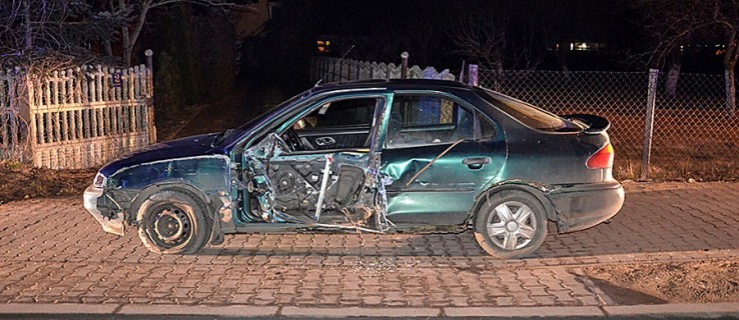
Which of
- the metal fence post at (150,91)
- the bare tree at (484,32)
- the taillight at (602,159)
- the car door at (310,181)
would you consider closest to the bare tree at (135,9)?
the metal fence post at (150,91)

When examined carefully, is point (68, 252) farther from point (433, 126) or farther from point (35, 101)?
point (35, 101)

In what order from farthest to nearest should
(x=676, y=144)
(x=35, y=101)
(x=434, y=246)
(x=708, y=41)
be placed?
(x=708, y=41) → (x=676, y=144) → (x=35, y=101) → (x=434, y=246)

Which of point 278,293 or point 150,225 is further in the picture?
point 150,225

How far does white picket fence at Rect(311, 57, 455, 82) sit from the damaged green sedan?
427cm

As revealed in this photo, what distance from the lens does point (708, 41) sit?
2419 cm

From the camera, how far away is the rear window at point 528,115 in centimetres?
720

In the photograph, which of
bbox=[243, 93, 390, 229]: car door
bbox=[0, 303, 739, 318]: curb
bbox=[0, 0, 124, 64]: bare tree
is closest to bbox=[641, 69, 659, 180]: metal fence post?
bbox=[243, 93, 390, 229]: car door

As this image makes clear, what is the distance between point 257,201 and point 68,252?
1812mm

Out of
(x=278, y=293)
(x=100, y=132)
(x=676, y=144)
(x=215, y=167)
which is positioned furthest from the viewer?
(x=676, y=144)

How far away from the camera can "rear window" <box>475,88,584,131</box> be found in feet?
23.6

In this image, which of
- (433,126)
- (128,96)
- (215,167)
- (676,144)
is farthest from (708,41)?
(215,167)

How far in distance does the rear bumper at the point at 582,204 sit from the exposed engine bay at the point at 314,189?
1488 mm

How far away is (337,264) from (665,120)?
44.5 feet

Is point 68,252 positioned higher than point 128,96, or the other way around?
point 128,96
